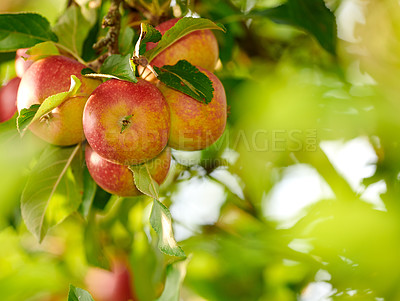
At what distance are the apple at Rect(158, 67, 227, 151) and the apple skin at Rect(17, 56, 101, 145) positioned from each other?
0.47ft

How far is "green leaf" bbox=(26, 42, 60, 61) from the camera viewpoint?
0.84 m

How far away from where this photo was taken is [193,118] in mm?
813

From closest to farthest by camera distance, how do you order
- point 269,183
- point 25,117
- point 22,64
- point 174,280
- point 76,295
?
1. point 25,117
2. point 76,295
3. point 22,64
4. point 174,280
5. point 269,183

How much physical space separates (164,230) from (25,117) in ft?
0.91

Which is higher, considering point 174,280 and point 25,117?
point 25,117

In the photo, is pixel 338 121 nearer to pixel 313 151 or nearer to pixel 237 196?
pixel 313 151

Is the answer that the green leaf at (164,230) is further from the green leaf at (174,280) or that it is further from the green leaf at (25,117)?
the green leaf at (174,280)

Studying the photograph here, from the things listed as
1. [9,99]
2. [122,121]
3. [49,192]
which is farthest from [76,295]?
[9,99]

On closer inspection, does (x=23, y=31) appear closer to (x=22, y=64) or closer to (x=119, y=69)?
(x=22, y=64)

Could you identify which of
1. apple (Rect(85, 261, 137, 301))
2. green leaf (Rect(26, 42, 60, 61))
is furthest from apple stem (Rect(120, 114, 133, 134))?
apple (Rect(85, 261, 137, 301))

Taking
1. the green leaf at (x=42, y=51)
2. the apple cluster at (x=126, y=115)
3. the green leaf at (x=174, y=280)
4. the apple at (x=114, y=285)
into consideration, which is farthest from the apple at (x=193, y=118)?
the apple at (x=114, y=285)

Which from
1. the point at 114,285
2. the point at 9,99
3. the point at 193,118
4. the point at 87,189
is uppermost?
the point at 193,118

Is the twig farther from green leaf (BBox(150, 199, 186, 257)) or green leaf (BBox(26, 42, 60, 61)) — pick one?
green leaf (BBox(150, 199, 186, 257))

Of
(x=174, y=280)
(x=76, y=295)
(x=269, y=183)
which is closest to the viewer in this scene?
(x=76, y=295)
